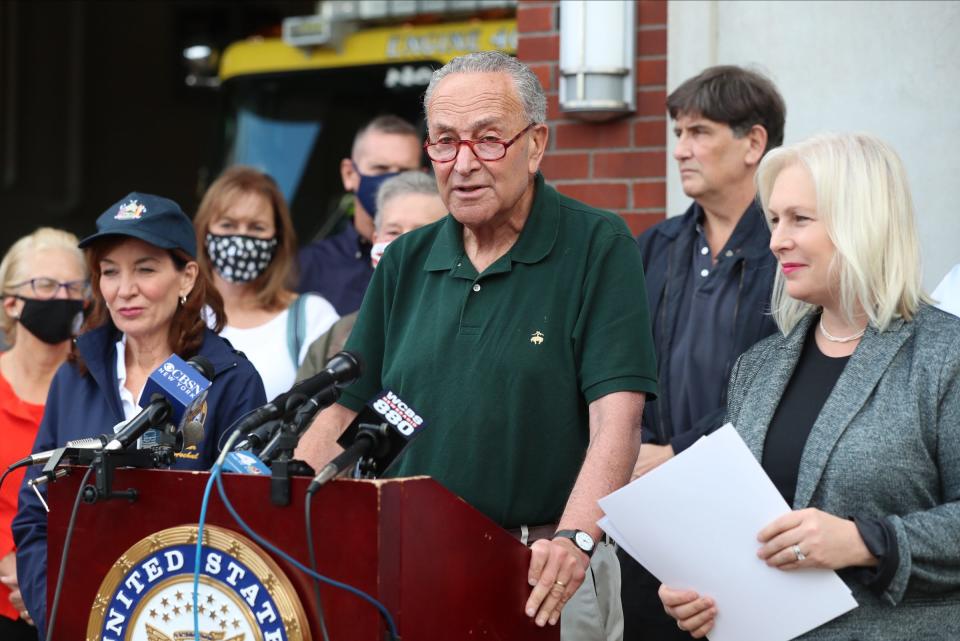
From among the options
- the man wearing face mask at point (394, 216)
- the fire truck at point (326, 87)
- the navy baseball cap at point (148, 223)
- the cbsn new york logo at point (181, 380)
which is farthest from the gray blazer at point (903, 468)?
the fire truck at point (326, 87)

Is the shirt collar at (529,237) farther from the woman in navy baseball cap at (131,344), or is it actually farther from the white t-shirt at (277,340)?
the white t-shirt at (277,340)

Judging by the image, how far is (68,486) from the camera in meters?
2.85

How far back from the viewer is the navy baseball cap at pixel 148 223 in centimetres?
402

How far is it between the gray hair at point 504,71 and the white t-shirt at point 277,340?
2108 mm

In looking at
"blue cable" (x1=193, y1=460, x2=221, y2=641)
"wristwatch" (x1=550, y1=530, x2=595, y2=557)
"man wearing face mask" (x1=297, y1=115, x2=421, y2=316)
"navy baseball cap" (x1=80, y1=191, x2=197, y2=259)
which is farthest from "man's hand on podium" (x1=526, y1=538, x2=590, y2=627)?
"man wearing face mask" (x1=297, y1=115, x2=421, y2=316)

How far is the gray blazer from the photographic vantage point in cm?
293

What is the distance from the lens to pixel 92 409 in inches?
158

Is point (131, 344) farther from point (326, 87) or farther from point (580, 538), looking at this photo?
point (326, 87)

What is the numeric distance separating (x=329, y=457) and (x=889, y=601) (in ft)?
4.42

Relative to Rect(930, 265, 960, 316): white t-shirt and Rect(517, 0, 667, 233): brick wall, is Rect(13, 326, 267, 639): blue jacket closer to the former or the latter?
Rect(930, 265, 960, 316): white t-shirt

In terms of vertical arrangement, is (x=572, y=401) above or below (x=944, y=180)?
below

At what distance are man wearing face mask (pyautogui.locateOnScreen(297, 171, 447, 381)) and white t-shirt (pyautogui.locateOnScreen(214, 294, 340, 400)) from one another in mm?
110

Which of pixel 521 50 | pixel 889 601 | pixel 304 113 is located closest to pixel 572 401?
pixel 889 601

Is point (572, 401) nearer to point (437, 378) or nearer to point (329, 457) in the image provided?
point (437, 378)
